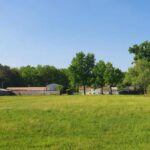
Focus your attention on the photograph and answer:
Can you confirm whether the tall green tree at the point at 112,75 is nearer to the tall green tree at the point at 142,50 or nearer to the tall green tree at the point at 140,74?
the tall green tree at the point at 142,50

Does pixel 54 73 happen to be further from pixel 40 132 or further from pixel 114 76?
pixel 40 132

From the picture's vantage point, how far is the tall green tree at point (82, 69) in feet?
432

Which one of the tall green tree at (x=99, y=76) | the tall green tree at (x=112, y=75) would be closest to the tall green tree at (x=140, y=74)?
the tall green tree at (x=112, y=75)

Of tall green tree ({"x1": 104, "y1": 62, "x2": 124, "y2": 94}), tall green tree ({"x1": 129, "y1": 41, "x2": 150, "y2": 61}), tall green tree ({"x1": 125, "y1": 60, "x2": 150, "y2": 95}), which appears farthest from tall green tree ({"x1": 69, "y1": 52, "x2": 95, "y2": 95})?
tall green tree ({"x1": 125, "y1": 60, "x2": 150, "y2": 95})

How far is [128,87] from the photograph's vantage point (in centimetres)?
15262

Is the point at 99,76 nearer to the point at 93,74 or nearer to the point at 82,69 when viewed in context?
the point at 93,74

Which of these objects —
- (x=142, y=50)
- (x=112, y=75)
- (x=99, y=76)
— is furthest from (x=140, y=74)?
(x=99, y=76)

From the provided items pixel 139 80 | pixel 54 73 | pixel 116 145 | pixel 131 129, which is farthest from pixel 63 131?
pixel 54 73

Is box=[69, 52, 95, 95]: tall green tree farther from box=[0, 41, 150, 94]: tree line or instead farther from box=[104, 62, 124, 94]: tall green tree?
box=[104, 62, 124, 94]: tall green tree

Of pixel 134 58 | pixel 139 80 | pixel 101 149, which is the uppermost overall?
pixel 134 58

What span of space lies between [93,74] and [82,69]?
15.9ft

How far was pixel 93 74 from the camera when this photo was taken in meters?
135

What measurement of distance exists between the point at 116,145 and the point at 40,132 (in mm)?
3764

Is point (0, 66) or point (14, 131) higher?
point (0, 66)
